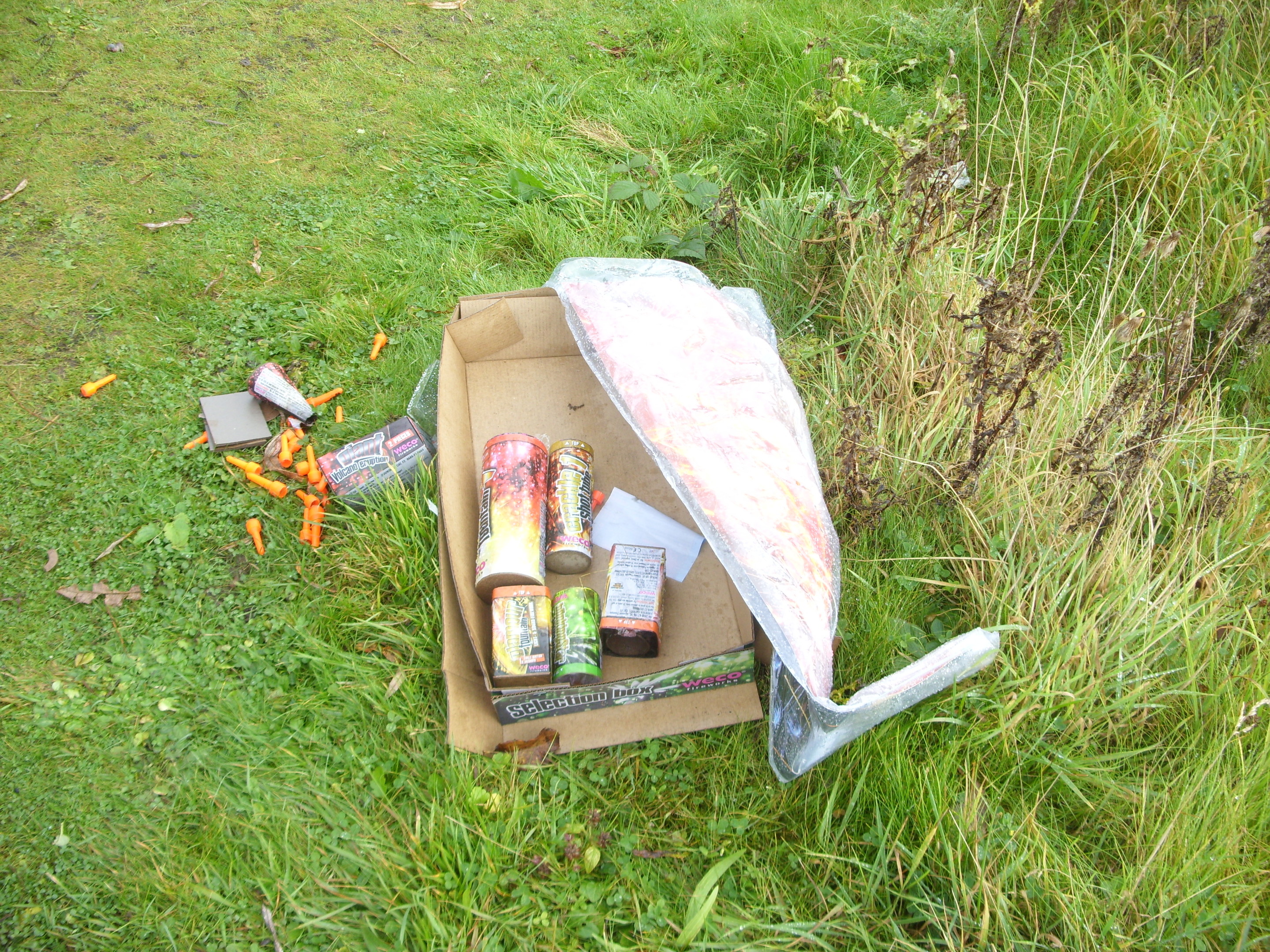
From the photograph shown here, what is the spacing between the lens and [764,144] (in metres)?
3.17

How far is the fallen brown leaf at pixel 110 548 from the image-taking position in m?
2.10

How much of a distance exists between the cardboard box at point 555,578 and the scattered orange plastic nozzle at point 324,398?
0.44 metres

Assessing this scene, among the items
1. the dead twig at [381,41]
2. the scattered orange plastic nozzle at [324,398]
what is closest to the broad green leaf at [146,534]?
the scattered orange plastic nozzle at [324,398]

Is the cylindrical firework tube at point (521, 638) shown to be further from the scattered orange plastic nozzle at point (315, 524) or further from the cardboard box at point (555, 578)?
the scattered orange plastic nozzle at point (315, 524)

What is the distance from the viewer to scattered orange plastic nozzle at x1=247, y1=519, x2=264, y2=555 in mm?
2146

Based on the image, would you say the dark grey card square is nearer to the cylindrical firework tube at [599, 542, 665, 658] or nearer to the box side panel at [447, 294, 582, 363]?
the box side panel at [447, 294, 582, 363]

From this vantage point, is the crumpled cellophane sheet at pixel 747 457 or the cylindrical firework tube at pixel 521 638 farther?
the cylindrical firework tube at pixel 521 638

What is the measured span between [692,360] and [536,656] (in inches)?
34.2

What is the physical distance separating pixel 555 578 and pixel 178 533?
1048 mm

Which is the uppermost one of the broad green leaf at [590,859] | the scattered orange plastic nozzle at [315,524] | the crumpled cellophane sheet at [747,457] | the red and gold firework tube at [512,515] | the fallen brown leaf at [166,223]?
the crumpled cellophane sheet at [747,457]

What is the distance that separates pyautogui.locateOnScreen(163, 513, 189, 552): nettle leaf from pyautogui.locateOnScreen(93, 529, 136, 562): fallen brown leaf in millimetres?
98

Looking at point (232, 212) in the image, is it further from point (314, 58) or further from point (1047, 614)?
point (1047, 614)

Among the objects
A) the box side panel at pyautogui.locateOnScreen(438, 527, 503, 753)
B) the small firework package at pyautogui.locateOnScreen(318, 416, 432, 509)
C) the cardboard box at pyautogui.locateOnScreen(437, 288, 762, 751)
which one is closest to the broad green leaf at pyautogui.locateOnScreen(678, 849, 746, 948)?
the cardboard box at pyautogui.locateOnScreen(437, 288, 762, 751)

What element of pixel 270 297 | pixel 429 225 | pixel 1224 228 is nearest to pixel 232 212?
pixel 270 297
